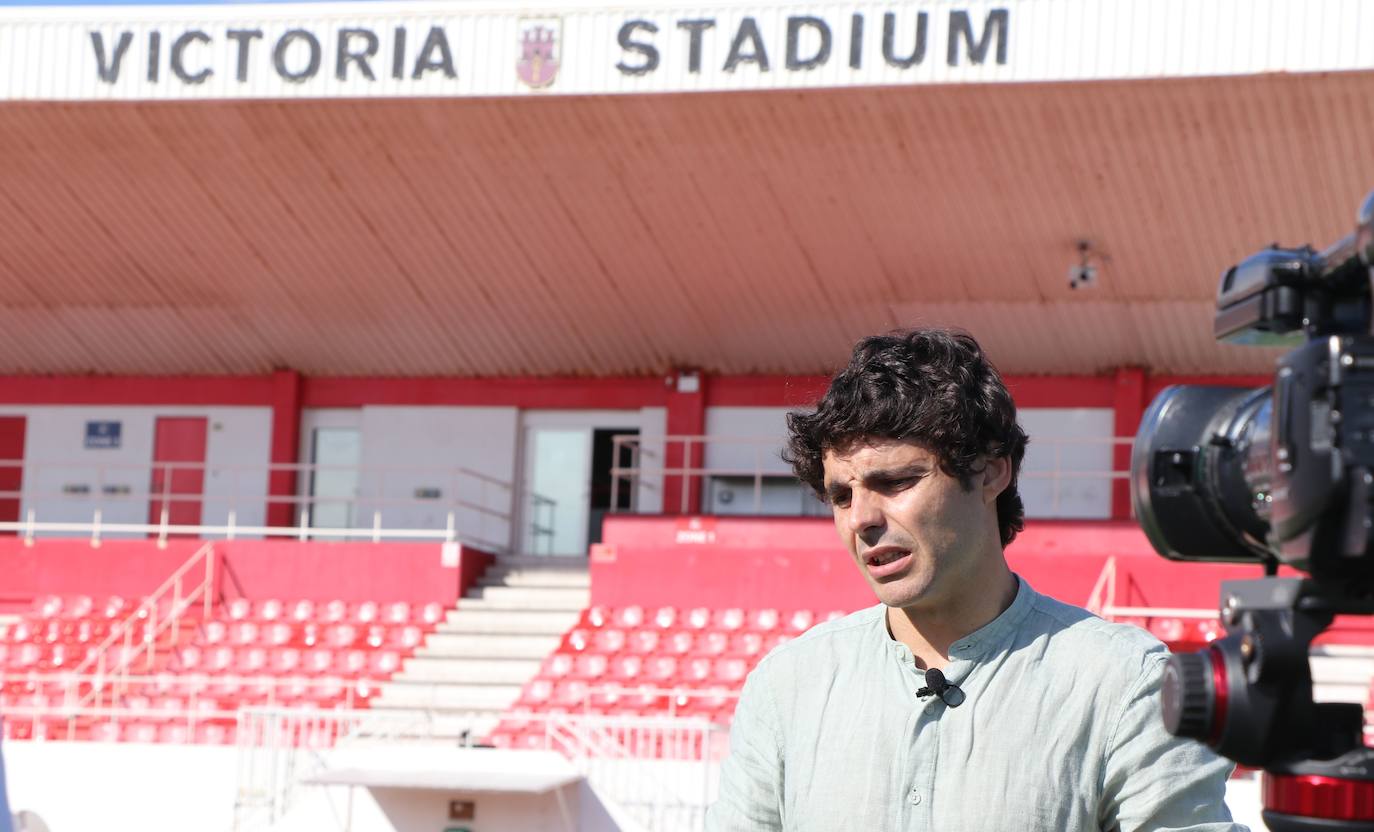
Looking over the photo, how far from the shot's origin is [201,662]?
16.7m

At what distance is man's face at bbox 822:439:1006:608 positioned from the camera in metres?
2.60

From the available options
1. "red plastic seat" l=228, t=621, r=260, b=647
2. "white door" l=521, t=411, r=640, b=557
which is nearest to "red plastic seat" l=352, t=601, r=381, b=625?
→ "red plastic seat" l=228, t=621, r=260, b=647

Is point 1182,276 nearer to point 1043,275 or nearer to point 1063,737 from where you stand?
point 1043,275

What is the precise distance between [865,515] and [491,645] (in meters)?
14.8

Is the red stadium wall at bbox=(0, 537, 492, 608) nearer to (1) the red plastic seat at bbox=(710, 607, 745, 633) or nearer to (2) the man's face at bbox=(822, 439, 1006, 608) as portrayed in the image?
(1) the red plastic seat at bbox=(710, 607, 745, 633)

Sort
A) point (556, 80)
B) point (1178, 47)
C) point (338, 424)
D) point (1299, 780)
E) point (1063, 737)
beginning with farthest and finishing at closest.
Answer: point (338, 424), point (556, 80), point (1178, 47), point (1063, 737), point (1299, 780)

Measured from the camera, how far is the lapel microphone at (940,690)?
2547 mm

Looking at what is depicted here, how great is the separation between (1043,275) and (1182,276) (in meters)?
1.34

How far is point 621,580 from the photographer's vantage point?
17859 mm

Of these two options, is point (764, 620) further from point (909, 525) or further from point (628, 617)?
point (909, 525)

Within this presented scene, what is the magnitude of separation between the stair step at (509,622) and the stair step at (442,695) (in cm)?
146

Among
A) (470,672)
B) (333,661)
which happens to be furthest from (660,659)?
(333,661)

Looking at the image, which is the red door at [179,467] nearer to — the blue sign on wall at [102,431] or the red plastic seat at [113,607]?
the blue sign on wall at [102,431]

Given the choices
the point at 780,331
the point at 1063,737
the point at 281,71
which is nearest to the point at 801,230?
the point at 780,331
